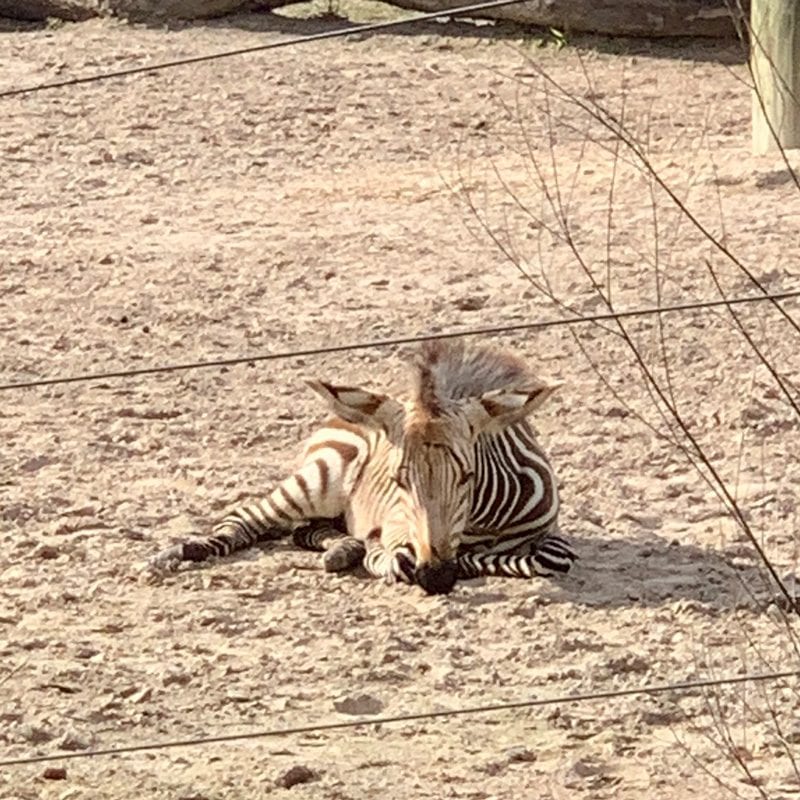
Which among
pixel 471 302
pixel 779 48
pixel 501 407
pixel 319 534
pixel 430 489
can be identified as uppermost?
pixel 779 48

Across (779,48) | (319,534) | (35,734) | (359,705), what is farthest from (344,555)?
(779,48)

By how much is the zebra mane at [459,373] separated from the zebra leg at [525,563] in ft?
1.53

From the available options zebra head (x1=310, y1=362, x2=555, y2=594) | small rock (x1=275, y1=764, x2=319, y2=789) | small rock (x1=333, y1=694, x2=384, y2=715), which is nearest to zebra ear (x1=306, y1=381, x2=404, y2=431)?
zebra head (x1=310, y1=362, x2=555, y2=594)

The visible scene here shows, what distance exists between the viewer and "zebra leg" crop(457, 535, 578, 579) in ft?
21.5

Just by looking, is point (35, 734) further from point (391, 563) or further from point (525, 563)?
point (525, 563)

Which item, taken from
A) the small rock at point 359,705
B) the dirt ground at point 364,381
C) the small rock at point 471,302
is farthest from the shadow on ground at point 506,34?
the small rock at point 359,705

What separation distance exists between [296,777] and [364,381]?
3.55 metres

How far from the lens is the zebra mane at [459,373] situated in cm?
671

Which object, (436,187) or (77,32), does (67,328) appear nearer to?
(436,187)

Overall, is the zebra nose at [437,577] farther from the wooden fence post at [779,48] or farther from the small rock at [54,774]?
the wooden fence post at [779,48]

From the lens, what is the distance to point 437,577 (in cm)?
636

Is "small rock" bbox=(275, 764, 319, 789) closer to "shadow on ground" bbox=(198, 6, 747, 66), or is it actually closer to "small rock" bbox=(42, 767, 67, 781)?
"small rock" bbox=(42, 767, 67, 781)

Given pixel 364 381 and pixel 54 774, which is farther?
pixel 364 381

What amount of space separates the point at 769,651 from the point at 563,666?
21.0 inches
